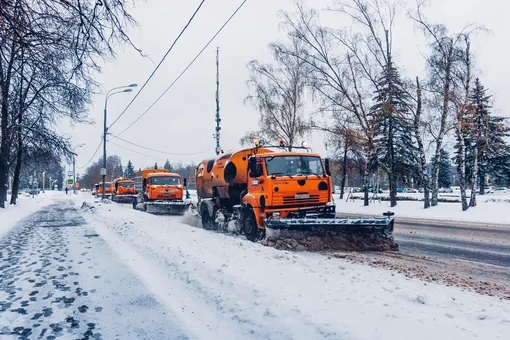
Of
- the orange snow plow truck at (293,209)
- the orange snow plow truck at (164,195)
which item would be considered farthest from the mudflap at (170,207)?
the orange snow plow truck at (293,209)

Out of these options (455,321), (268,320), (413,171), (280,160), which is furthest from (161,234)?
(413,171)

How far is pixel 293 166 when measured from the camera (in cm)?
1027

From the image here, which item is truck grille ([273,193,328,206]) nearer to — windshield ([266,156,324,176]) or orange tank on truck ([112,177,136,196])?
windshield ([266,156,324,176])

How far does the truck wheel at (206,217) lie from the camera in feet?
46.6

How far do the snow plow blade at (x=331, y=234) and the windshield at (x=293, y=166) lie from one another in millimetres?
1614

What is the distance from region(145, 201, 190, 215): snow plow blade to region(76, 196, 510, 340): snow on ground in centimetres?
1584

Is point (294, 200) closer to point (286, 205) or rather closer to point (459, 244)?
point (286, 205)

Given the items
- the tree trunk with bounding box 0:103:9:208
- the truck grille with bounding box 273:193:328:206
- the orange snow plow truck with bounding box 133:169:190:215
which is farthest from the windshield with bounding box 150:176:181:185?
the truck grille with bounding box 273:193:328:206

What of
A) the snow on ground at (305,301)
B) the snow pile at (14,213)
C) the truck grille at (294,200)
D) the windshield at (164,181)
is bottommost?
the snow pile at (14,213)

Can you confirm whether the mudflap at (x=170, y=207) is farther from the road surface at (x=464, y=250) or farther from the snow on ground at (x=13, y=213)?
the road surface at (x=464, y=250)

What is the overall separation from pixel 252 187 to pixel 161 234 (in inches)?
110

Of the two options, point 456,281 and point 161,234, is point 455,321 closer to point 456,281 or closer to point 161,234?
point 456,281

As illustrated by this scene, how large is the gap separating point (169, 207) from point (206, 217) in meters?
9.45

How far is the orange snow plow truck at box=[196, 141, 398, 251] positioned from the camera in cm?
891
